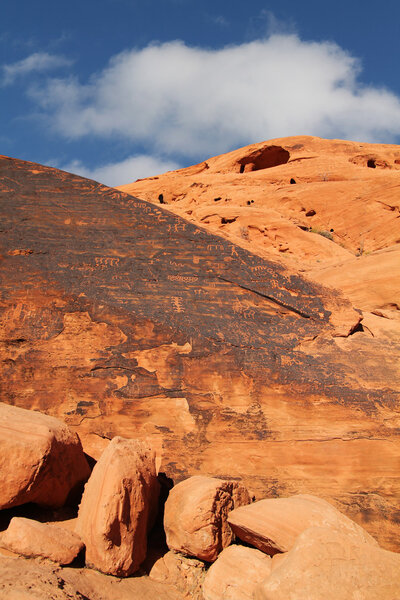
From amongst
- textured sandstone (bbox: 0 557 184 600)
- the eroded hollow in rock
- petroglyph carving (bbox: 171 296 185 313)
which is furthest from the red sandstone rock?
the eroded hollow in rock

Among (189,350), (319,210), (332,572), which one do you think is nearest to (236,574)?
(332,572)

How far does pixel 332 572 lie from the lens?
223 cm

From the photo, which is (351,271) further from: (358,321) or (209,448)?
(209,448)

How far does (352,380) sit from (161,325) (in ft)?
6.38

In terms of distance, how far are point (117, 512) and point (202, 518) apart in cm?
63

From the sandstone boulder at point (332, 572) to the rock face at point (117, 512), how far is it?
939 millimetres

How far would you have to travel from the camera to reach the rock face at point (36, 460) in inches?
112

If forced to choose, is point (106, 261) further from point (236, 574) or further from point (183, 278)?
point (236, 574)

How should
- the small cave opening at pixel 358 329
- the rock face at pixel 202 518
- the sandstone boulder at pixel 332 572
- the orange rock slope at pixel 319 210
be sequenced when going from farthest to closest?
the orange rock slope at pixel 319 210, the small cave opening at pixel 358 329, the rock face at pixel 202 518, the sandstone boulder at pixel 332 572

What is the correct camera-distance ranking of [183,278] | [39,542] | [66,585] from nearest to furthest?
1. [66,585]
2. [39,542]
3. [183,278]

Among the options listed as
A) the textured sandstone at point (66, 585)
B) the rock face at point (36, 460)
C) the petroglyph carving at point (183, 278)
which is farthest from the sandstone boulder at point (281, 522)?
the petroglyph carving at point (183, 278)

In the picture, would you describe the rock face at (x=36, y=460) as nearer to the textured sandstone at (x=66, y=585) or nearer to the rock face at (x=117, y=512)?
the rock face at (x=117, y=512)

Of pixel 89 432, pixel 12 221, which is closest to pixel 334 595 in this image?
pixel 89 432

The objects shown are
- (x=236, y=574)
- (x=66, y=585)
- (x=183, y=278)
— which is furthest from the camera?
(x=183, y=278)
